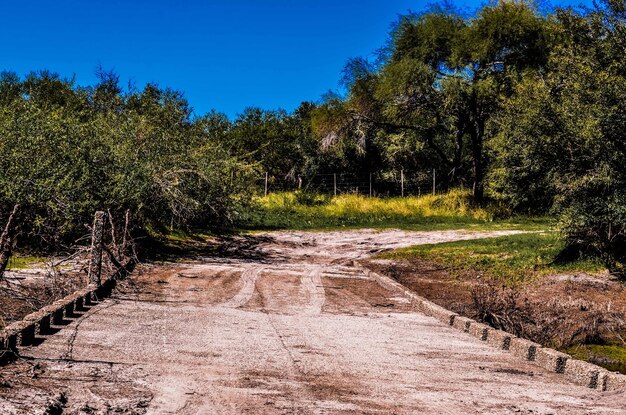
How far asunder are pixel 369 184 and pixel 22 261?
92.1ft

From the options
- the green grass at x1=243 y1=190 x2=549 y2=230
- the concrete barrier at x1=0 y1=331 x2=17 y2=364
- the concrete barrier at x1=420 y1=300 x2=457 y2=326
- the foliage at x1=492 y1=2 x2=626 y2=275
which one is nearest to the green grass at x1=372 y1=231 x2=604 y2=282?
the foliage at x1=492 y1=2 x2=626 y2=275

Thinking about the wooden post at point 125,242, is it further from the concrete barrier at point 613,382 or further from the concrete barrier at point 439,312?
the concrete barrier at point 613,382

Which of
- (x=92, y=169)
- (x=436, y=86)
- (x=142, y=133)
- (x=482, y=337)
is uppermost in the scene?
(x=436, y=86)

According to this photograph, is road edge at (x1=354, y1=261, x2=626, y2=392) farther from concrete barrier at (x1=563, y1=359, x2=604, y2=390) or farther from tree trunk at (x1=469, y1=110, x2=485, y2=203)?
tree trunk at (x1=469, y1=110, x2=485, y2=203)

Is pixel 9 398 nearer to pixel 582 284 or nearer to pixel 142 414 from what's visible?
pixel 142 414

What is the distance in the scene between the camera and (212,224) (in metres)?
25.4

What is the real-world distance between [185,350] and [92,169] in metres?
11.4

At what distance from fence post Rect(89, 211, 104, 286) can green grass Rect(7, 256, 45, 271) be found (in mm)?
2995

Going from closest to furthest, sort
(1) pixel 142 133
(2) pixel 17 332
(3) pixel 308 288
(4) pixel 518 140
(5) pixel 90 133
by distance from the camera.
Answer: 1. (2) pixel 17 332
2. (3) pixel 308 288
3. (4) pixel 518 140
4. (5) pixel 90 133
5. (1) pixel 142 133

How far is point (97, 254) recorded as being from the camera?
40.8 feet

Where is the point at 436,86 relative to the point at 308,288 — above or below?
above

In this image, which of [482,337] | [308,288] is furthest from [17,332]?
[308,288]

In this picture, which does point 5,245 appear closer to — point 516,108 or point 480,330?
point 480,330

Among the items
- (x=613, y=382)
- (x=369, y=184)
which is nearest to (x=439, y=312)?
(x=613, y=382)
